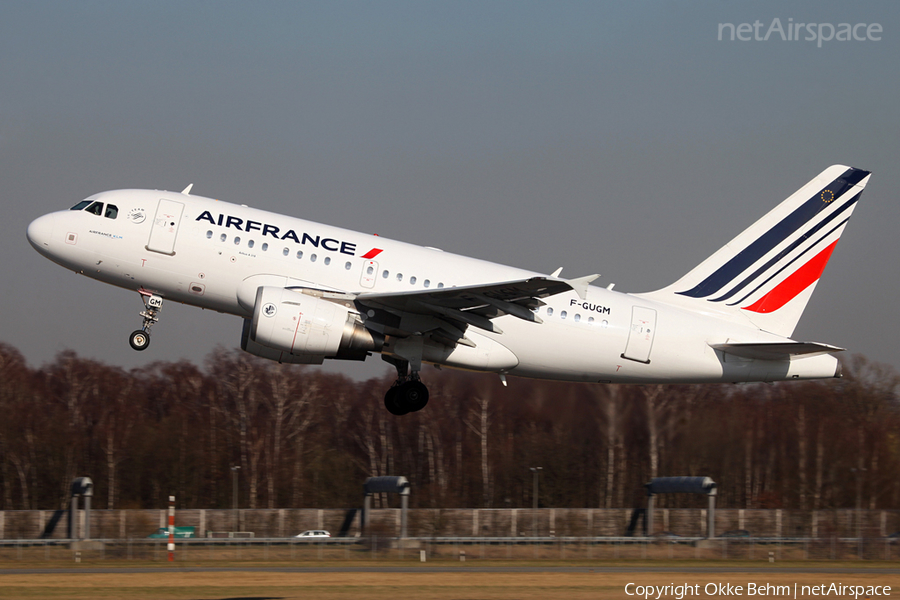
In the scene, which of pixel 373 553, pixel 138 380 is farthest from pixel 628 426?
pixel 138 380

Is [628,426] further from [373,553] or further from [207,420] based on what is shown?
[207,420]

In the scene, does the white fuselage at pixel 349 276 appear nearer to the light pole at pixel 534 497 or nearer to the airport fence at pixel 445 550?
the airport fence at pixel 445 550

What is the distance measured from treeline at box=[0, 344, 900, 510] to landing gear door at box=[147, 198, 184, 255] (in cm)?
2202

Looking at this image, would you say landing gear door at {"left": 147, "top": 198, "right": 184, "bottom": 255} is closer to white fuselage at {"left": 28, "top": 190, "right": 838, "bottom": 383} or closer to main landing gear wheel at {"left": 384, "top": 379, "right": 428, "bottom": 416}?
white fuselage at {"left": 28, "top": 190, "right": 838, "bottom": 383}

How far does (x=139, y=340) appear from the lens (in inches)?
1066

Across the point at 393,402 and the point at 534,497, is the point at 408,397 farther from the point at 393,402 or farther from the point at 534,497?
the point at 534,497

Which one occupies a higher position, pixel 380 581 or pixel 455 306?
pixel 455 306

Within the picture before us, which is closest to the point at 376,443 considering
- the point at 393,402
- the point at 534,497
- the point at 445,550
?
the point at 534,497

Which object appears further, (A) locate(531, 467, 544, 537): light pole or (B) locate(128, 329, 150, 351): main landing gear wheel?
(A) locate(531, 467, 544, 537): light pole

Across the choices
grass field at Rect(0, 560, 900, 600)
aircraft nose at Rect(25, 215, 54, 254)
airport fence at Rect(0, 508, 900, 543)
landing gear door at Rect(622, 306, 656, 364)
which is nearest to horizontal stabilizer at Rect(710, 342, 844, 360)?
landing gear door at Rect(622, 306, 656, 364)

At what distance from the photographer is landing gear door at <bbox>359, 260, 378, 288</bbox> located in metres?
26.5

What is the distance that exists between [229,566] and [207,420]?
3867 cm

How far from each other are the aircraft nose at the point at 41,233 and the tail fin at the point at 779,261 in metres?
16.9

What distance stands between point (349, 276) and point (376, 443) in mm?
44702
